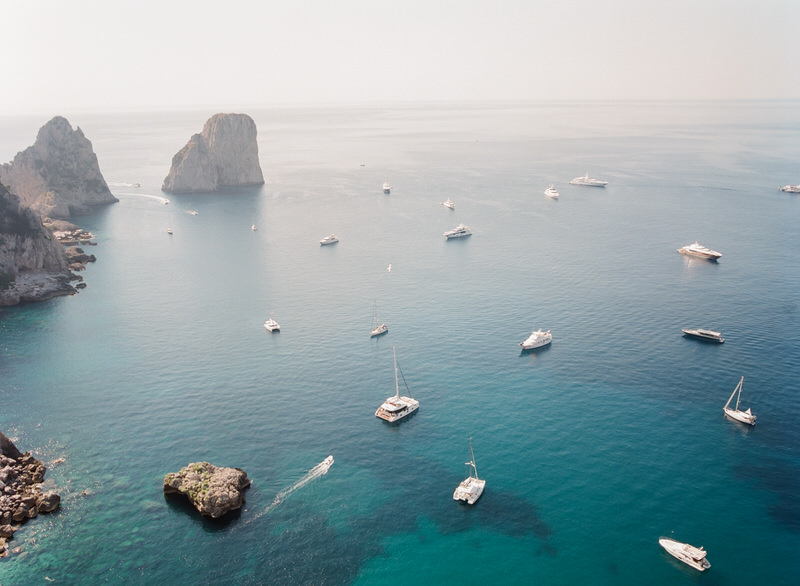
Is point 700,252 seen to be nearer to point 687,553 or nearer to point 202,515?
point 687,553

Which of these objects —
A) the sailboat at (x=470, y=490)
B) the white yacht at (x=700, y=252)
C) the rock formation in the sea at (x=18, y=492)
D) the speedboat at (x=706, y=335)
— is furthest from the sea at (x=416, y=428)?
the white yacht at (x=700, y=252)

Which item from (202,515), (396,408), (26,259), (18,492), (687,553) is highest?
(26,259)

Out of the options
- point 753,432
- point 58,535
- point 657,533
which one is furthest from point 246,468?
point 753,432

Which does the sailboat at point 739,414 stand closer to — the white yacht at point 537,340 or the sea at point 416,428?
the sea at point 416,428

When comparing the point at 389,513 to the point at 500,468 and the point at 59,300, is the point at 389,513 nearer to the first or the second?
the point at 500,468

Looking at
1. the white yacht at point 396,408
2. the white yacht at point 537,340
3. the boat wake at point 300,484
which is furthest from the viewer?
the white yacht at point 537,340

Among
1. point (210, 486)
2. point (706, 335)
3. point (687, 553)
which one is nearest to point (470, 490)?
point (687, 553)

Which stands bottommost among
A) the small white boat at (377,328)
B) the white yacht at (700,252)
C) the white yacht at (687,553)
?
the white yacht at (687,553)
